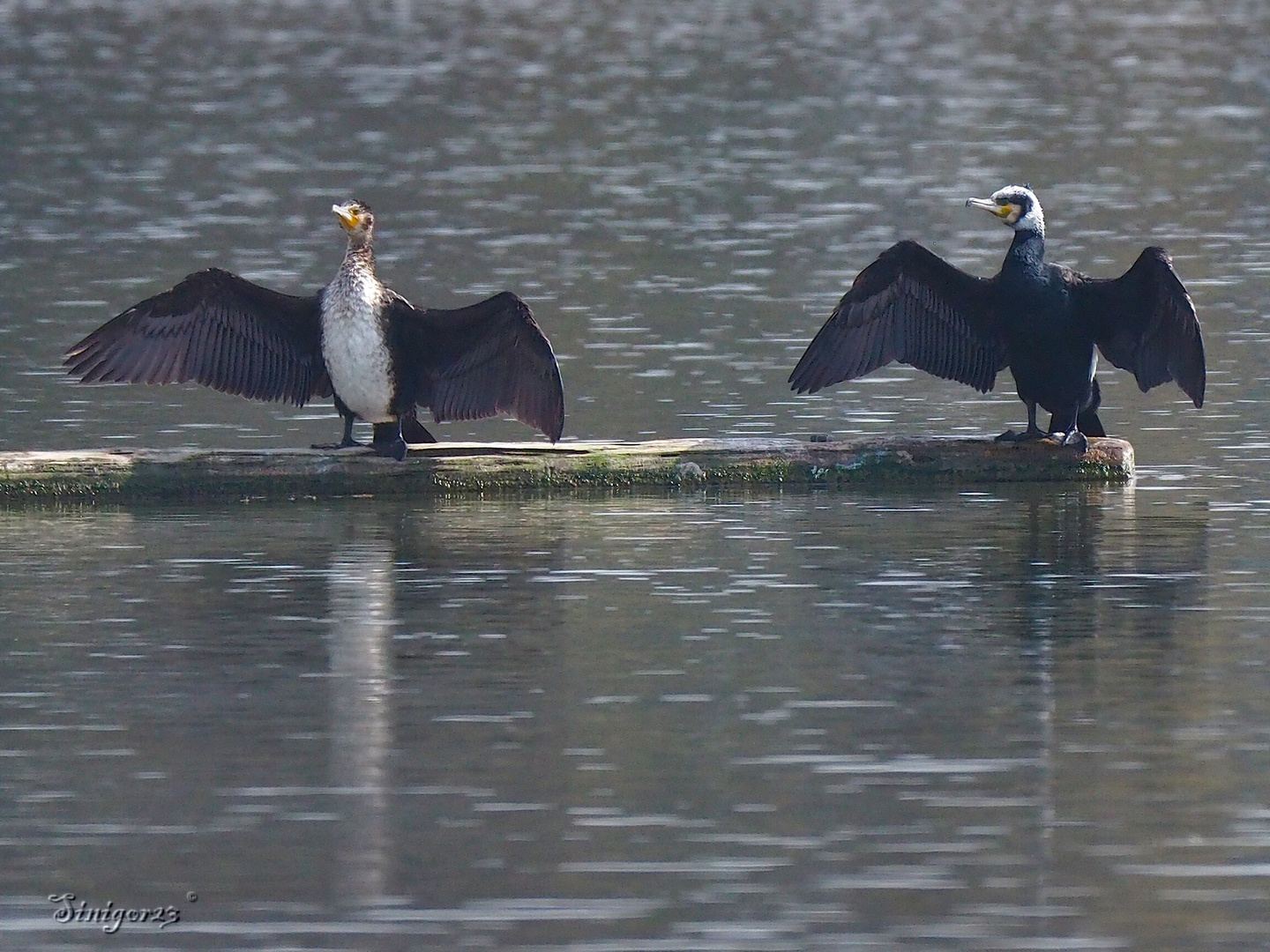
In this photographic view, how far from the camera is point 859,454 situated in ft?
43.4

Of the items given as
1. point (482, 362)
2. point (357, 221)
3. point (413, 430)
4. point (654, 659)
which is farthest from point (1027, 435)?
point (654, 659)

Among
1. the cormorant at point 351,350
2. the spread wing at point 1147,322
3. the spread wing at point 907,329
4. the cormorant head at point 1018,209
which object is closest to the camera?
the spread wing at point 1147,322

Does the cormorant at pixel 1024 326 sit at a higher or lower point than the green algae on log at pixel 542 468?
higher

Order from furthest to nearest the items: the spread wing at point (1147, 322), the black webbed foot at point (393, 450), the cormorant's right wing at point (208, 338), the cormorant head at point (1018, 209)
Answer: the cormorant's right wing at point (208, 338)
the cormorant head at point (1018, 209)
the black webbed foot at point (393, 450)
the spread wing at point (1147, 322)

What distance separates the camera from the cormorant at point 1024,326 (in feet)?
43.0

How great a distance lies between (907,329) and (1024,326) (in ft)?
2.39

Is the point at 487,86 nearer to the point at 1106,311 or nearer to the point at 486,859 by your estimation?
the point at 1106,311

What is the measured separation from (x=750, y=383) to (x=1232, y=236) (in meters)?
8.13

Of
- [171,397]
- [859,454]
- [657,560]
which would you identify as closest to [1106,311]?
[859,454]

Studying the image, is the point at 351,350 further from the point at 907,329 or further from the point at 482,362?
the point at 907,329

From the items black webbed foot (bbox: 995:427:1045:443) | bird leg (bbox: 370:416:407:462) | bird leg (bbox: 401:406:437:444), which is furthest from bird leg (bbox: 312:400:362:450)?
black webbed foot (bbox: 995:427:1045:443)

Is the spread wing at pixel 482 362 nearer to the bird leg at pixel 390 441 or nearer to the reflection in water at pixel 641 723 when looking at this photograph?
the bird leg at pixel 390 441

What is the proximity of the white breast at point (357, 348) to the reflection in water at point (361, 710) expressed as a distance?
105 cm

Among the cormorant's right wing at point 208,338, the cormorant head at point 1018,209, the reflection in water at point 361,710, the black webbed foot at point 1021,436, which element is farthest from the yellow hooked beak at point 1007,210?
the reflection in water at point 361,710
